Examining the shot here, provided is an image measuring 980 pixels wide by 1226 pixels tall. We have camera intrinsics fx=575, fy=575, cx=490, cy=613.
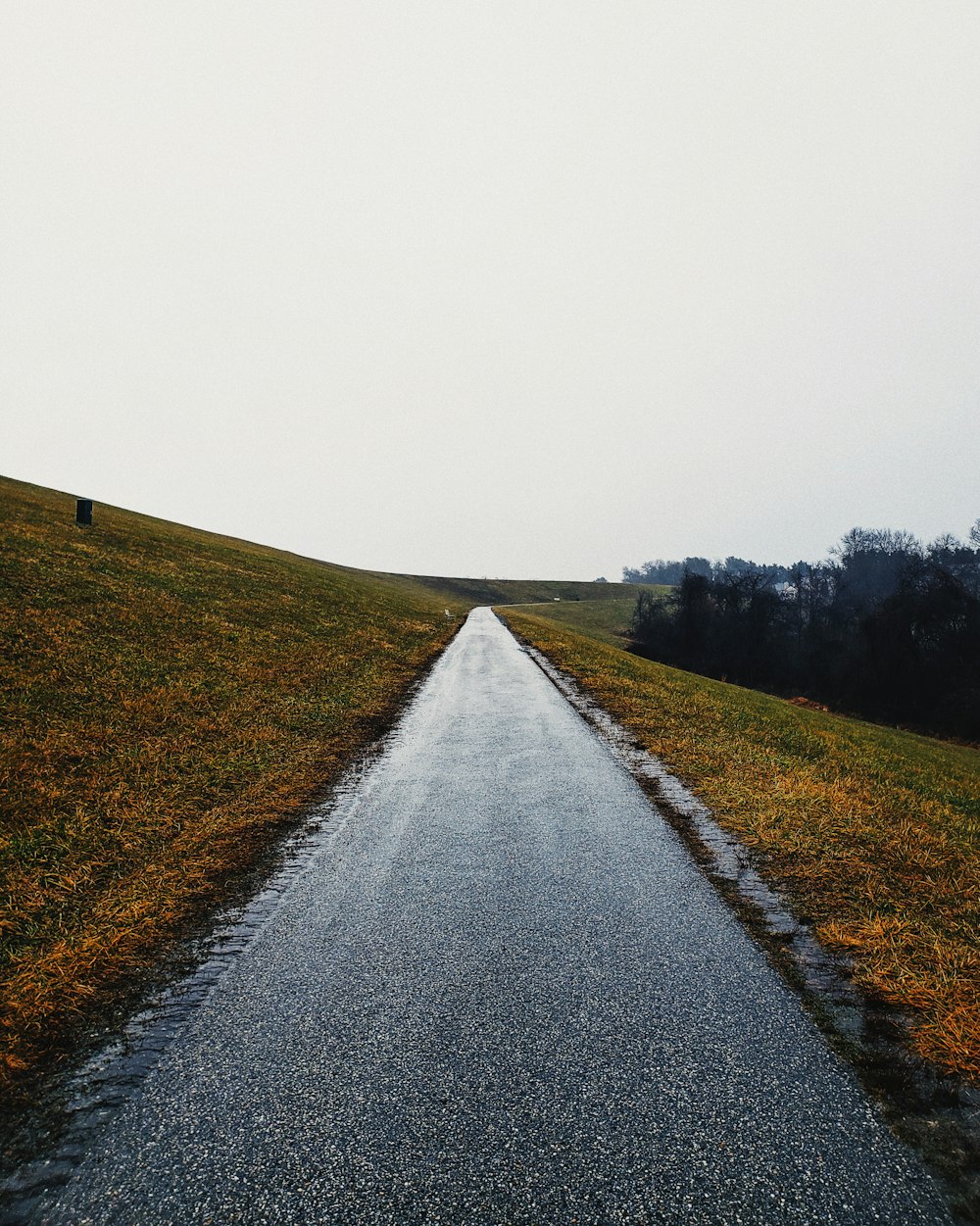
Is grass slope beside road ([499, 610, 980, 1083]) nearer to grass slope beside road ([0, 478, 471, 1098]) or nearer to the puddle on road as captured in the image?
the puddle on road

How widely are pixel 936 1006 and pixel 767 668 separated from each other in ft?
202

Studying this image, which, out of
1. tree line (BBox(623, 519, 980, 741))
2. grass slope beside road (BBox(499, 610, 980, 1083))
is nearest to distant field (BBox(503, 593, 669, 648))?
tree line (BBox(623, 519, 980, 741))

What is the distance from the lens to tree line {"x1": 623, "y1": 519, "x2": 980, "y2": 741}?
4397 centimetres

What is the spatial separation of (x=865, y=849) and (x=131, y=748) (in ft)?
34.9

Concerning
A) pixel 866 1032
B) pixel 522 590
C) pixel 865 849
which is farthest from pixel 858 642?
pixel 522 590

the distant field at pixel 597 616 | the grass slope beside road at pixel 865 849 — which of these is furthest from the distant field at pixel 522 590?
the grass slope beside road at pixel 865 849

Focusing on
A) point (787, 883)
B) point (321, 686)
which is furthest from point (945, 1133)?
point (321, 686)

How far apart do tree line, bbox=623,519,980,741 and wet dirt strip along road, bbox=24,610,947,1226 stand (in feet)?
159

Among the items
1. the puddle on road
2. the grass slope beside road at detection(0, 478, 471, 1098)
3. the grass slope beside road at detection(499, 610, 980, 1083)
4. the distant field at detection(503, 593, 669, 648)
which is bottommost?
the grass slope beside road at detection(0, 478, 471, 1098)

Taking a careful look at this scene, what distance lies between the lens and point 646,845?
6.86m

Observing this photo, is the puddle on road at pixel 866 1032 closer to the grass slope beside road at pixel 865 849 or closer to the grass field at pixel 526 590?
the grass slope beside road at pixel 865 849

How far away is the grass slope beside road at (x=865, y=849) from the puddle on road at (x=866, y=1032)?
151 mm

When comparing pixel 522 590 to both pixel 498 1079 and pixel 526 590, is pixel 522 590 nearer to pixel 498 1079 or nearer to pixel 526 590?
pixel 526 590

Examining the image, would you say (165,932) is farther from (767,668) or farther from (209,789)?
(767,668)
